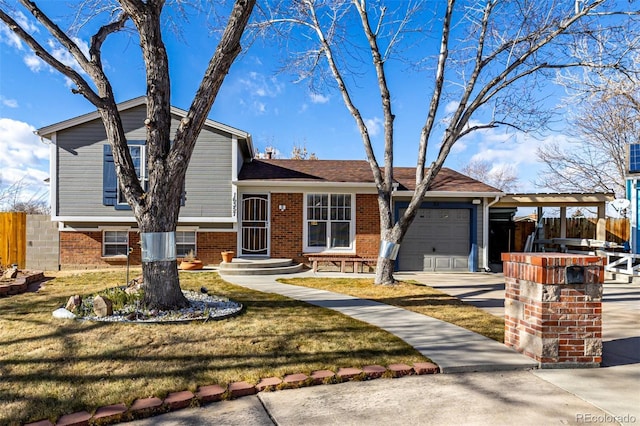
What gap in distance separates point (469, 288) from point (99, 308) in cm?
807

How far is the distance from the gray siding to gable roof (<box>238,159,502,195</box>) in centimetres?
89

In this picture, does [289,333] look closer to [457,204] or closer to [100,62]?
[100,62]

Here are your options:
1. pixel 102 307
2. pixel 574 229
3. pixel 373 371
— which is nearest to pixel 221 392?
pixel 373 371

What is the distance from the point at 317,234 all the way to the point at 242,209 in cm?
249

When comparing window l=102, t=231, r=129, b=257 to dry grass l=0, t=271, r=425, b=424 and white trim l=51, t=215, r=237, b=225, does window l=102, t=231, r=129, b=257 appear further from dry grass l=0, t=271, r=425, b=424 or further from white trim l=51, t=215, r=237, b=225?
dry grass l=0, t=271, r=425, b=424

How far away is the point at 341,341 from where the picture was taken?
16.1ft

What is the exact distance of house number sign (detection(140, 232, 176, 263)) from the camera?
5.78 m

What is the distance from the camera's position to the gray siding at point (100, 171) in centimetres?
1191

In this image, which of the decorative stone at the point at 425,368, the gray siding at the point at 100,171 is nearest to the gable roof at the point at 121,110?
the gray siding at the point at 100,171

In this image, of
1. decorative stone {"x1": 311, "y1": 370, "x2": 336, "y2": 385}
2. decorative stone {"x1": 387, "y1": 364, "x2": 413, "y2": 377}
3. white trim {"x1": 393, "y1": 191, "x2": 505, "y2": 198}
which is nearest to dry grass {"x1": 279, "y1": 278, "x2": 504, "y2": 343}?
decorative stone {"x1": 387, "y1": 364, "x2": 413, "y2": 377}

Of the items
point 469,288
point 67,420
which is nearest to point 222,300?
point 67,420

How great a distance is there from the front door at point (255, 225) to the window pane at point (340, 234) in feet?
6.88

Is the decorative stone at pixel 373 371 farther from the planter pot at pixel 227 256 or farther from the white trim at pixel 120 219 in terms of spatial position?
the white trim at pixel 120 219

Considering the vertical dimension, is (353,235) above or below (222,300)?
above
